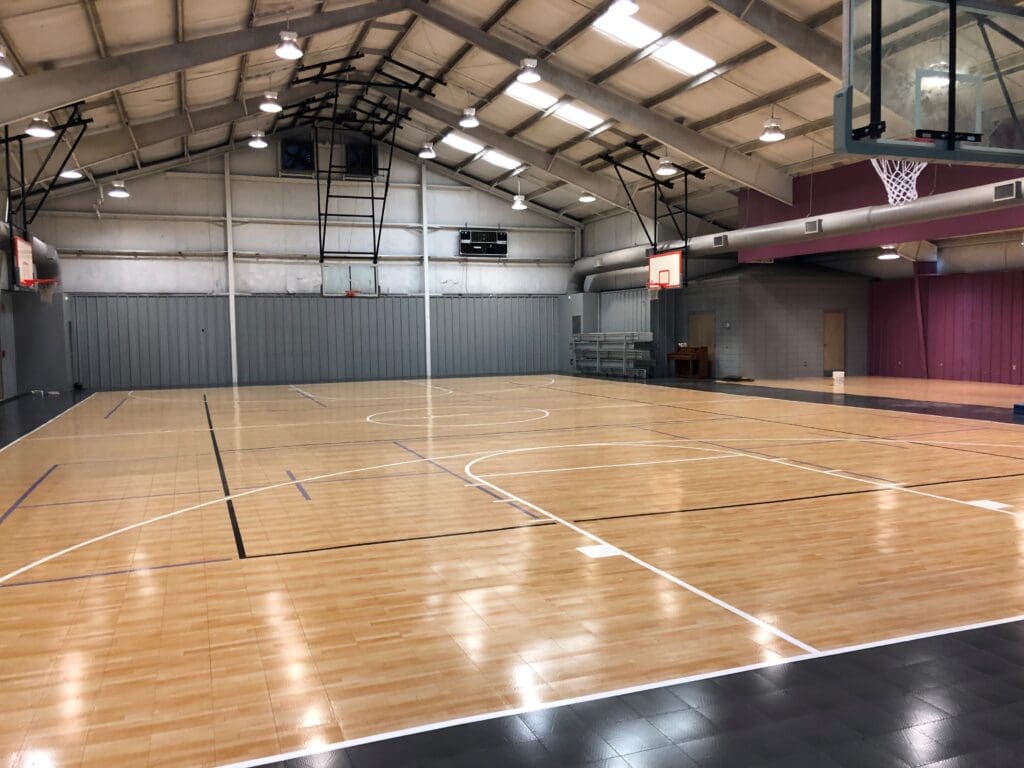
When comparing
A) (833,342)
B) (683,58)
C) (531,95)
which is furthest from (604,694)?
(833,342)

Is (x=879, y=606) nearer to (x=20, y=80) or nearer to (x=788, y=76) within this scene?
(x=788, y=76)

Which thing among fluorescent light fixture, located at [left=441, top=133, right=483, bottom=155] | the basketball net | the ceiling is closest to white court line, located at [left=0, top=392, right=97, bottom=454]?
the ceiling

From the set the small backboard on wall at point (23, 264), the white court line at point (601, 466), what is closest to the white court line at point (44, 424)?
the small backboard on wall at point (23, 264)

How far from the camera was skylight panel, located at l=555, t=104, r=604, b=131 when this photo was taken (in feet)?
68.7

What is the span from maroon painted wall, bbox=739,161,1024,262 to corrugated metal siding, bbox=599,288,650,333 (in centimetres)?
513

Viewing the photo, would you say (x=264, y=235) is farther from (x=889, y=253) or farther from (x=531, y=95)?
(x=889, y=253)

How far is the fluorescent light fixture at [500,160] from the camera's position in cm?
2660

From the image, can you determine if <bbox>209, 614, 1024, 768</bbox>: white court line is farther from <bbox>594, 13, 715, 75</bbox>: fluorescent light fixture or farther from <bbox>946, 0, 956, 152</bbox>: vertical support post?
<bbox>594, 13, 715, 75</bbox>: fluorescent light fixture

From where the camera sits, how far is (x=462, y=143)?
87.3 feet

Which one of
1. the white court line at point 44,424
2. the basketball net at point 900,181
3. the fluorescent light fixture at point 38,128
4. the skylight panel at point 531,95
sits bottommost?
the white court line at point 44,424

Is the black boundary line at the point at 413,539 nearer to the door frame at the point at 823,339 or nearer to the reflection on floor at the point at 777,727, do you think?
the reflection on floor at the point at 777,727

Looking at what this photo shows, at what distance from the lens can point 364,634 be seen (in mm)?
4590

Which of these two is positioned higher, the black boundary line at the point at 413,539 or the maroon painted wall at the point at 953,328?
the maroon painted wall at the point at 953,328

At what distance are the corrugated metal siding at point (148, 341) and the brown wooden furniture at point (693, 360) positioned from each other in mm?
15760
